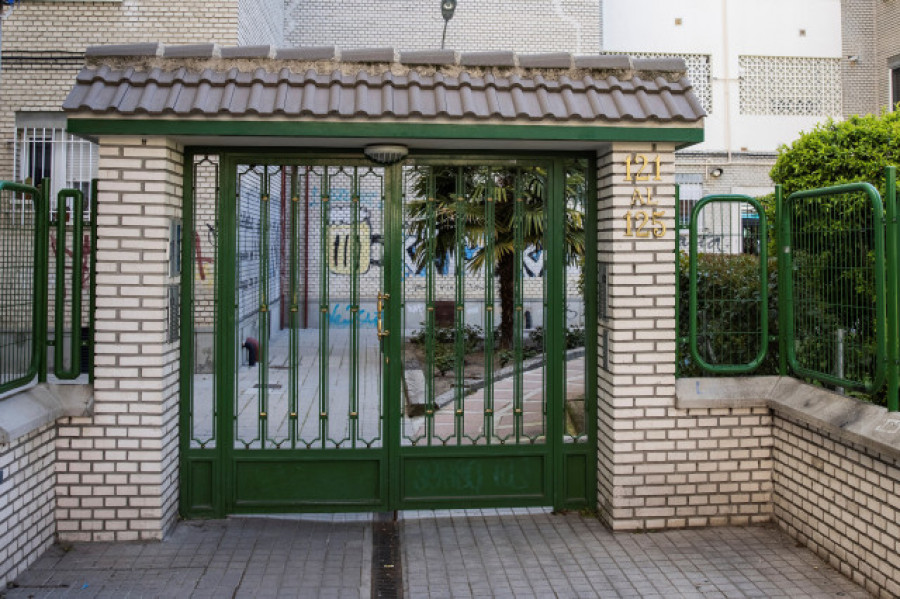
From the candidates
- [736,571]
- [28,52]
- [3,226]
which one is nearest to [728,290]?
[736,571]

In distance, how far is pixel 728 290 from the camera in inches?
230

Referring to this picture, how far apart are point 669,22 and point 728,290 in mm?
16120

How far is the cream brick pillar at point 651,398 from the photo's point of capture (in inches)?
211

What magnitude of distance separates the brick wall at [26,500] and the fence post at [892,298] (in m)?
5.11

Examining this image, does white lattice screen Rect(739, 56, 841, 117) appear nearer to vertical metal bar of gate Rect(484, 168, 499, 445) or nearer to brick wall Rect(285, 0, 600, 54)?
brick wall Rect(285, 0, 600, 54)

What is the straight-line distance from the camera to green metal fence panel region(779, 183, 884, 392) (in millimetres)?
4586

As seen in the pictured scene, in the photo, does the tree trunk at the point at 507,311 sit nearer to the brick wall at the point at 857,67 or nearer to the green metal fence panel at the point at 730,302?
the green metal fence panel at the point at 730,302

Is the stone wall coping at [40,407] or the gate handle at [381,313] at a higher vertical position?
the gate handle at [381,313]

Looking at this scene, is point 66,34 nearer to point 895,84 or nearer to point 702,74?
point 702,74

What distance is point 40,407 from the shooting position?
4.86 m

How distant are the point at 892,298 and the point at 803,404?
102cm

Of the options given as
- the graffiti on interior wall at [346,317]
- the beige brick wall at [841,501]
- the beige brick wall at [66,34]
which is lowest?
the beige brick wall at [841,501]

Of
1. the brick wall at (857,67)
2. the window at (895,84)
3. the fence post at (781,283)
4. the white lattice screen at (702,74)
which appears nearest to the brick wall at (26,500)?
the fence post at (781,283)

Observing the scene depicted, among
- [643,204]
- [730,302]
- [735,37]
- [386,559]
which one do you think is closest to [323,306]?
[386,559]
